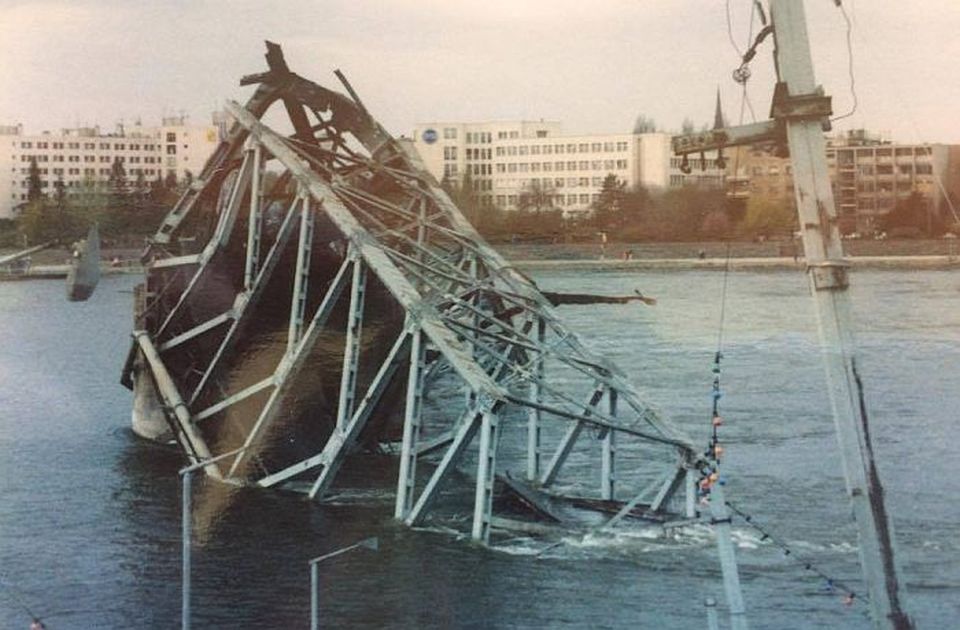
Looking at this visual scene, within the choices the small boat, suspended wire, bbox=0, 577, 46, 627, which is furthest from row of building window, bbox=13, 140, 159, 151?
suspended wire, bbox=0, 577, 46, 627

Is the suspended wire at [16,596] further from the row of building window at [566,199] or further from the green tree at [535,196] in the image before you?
the green tree at [535,196]

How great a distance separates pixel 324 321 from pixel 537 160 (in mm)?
10336

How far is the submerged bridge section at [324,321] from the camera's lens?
78.8ft

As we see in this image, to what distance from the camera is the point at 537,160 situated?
33.6 m

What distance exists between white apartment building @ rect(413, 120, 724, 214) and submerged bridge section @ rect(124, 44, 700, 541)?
1.63 meters

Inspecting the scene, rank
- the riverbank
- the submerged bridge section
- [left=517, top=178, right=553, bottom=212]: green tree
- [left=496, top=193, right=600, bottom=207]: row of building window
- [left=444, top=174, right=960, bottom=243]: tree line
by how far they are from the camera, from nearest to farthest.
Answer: the submerged bridge section
[left=444, top=174, right=960, bottom=243]: tree line
[left=496, top=193, right=600, bottom=207]: row of building window
[left=517, top=178, right=553, bottom=212]: green tree
the riverbank

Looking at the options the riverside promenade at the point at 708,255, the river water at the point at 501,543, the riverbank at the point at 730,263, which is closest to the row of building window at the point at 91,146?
the river water at the point at 501,543

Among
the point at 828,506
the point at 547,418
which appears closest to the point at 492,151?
the point at 547,418

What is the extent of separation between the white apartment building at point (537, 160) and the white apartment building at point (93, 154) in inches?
201

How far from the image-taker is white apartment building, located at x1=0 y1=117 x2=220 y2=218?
1414 inches

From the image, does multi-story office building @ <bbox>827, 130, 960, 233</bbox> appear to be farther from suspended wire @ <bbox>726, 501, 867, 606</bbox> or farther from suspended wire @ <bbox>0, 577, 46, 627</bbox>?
suspended wire @ <bbox>0, 577, 46, 627</bbox>

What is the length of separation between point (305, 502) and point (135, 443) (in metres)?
9.54

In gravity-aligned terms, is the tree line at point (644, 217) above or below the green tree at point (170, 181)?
below

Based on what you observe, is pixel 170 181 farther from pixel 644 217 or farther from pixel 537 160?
pixel 644 217
